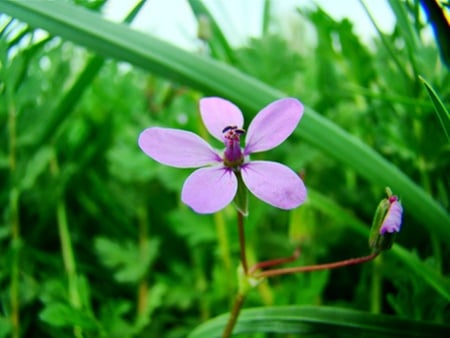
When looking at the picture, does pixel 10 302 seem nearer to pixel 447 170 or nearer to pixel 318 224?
pixel 318 224

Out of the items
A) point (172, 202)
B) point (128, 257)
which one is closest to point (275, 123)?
point (128, 257)

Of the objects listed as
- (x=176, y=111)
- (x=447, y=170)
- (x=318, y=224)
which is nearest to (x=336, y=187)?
(x=318, y=224)

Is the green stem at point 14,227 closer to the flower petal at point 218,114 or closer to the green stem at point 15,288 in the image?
the green stem at point 15,288

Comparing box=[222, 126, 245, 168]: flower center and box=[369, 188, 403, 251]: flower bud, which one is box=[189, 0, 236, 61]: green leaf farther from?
box=[369, 188, 403, 251]: flower bud

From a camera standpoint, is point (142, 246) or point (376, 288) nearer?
point (376, 288)

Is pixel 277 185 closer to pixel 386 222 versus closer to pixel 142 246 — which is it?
pixel 386 222

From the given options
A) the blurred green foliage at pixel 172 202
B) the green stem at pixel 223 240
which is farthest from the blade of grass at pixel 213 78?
the green stem at pixel 223 240
